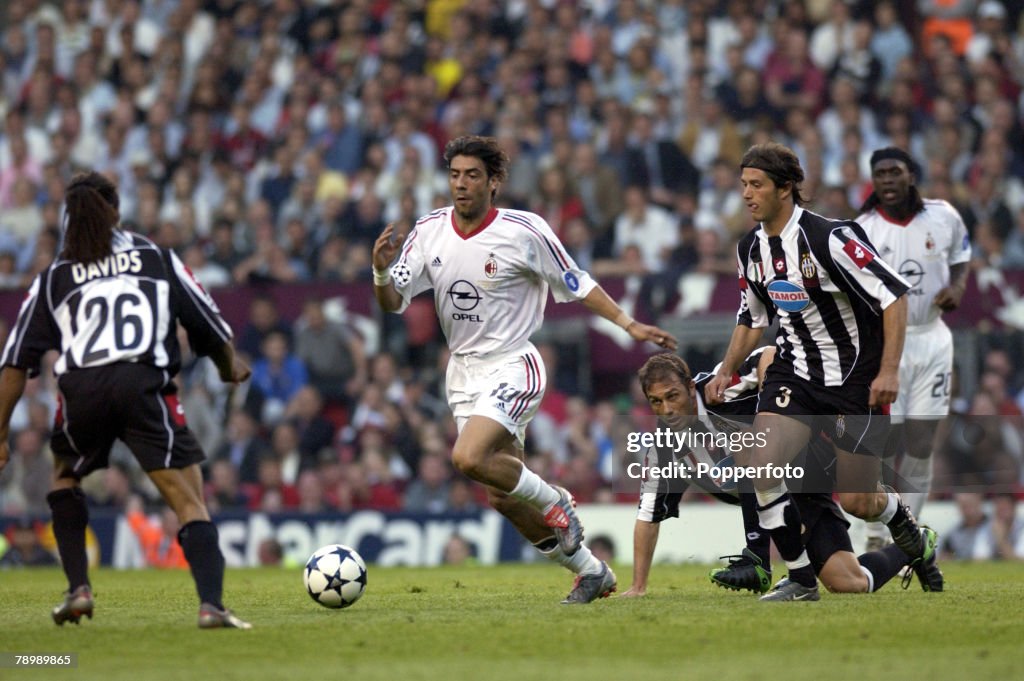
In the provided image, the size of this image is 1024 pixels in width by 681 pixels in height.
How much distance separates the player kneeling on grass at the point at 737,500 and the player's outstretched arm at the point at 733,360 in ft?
0.51

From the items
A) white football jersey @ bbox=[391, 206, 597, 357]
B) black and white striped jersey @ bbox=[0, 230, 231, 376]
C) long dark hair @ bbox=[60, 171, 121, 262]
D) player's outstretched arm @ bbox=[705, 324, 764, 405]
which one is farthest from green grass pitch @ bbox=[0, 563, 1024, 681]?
long dark hair @ bbox=[60, 171, 121, 262]

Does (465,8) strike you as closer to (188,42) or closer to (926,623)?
(188,42)

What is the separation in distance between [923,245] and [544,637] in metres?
5.57

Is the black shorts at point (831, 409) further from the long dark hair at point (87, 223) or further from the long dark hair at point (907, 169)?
the long dark hair at point (87, 223)

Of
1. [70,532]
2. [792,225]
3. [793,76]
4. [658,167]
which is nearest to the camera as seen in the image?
[70,532]

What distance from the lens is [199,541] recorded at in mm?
7402

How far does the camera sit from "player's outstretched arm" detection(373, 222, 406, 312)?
884 cm

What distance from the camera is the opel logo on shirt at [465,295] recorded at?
9188 millimetres

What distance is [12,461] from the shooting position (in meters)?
17.0

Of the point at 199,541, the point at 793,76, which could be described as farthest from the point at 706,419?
the point at 793,76

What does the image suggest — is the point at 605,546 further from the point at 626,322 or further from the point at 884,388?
the point at 884,388

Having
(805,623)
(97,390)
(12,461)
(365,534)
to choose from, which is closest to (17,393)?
(97,390)

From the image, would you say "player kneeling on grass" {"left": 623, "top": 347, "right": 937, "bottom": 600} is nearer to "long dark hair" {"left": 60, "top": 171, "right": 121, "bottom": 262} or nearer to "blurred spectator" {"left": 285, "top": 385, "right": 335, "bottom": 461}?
"long dark hair" {"left": 60, "top": 171, "right": 121, "bottom": 262}

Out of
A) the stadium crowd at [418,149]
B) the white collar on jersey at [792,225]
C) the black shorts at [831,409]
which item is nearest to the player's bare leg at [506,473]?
the black shorts at [831,409]
